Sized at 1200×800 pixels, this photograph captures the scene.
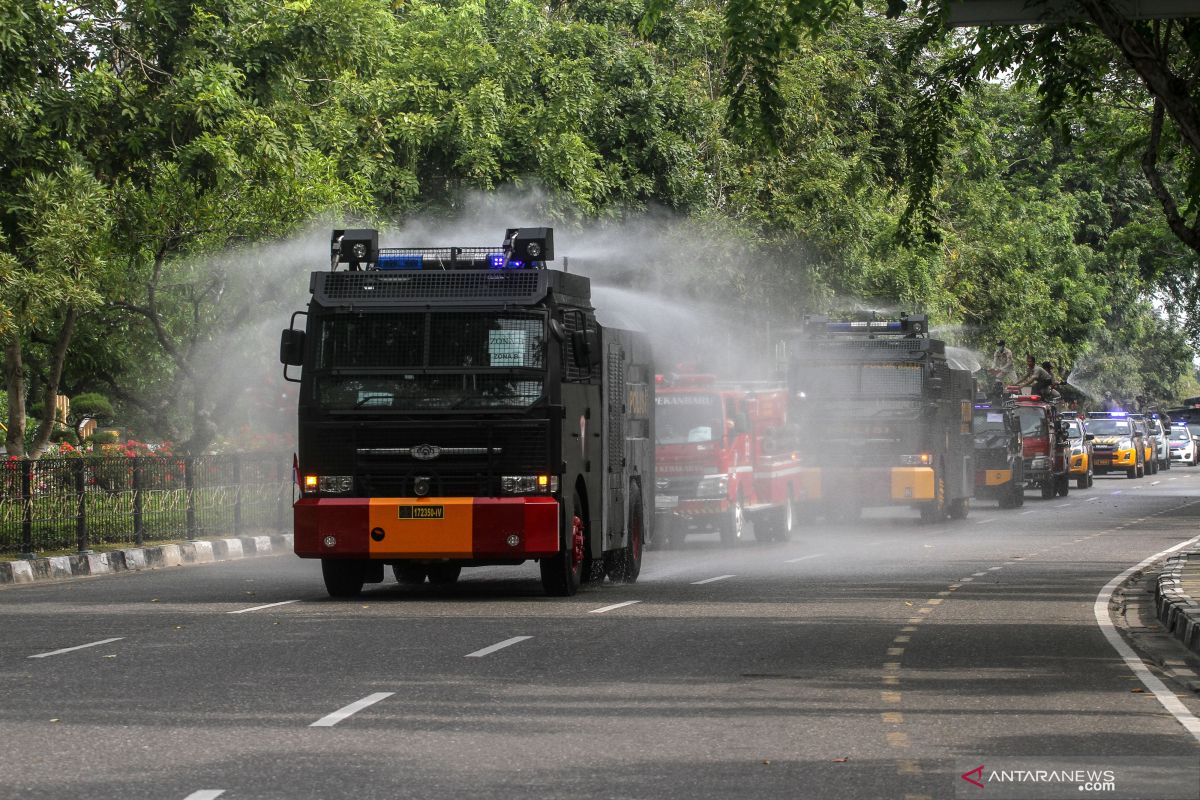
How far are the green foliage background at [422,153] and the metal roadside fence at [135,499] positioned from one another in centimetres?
178

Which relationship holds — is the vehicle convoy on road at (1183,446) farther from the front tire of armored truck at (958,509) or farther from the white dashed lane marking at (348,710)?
the white dashed lane marking at (348,710)

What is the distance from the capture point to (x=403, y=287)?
19.8m

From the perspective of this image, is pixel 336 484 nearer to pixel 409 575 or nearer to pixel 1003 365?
pixel 409 575

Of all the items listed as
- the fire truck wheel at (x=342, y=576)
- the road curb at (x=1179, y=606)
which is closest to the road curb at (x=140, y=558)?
the fire truck wheel at (x=342, y=576)

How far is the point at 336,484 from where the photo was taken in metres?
19.5

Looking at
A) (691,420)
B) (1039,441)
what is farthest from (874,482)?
(1039,441)

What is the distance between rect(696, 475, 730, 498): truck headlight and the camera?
30.5 metres

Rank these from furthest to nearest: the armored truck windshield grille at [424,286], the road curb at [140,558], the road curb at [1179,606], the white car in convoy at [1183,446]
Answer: the white car in convoy at [1183,446] → the road curb at [140,558] → the armored truck windshield grille at [424,286] → the road curb at [1179,606]

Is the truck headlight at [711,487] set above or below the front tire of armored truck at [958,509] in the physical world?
above

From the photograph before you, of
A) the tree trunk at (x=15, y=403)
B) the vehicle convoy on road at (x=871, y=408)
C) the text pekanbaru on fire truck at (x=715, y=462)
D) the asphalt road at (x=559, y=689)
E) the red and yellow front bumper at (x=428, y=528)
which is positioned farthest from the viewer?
the vehicle convoy on road at (x=871, y=408)

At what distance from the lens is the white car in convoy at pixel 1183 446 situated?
98688 millimetres

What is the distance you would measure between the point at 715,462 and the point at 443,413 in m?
11.7

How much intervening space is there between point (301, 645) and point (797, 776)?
670 centimetres

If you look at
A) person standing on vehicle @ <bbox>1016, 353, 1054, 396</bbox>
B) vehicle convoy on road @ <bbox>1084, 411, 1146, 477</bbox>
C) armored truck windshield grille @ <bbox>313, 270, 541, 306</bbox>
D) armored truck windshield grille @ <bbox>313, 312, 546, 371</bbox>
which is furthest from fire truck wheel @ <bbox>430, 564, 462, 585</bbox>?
vehicle convoy on road @ <bbox>1084, 411, 1146, 477</bbox>
